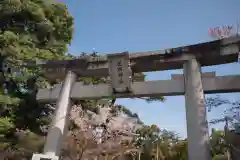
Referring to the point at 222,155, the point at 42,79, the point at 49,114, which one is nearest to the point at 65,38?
the point at 42,79

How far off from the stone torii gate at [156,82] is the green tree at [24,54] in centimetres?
235

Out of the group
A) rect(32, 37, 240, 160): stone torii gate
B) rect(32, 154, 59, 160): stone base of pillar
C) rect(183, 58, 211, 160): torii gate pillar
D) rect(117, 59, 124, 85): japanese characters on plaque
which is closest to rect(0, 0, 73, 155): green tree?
rect(32, 37, 240, 160): stone torii gate

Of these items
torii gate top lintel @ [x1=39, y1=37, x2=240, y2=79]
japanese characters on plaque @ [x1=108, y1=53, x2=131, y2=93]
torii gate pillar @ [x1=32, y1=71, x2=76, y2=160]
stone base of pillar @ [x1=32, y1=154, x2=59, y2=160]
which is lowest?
stone base of pillar @ [x1=32, y1=154, x2=59, y2=160]

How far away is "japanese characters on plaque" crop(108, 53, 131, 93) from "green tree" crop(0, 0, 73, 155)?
15.3 feet

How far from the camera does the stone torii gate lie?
7.47 meters

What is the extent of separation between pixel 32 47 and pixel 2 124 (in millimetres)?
4492

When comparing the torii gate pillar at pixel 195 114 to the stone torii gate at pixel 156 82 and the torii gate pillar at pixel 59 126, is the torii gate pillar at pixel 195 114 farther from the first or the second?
the torii gate pillar at pixel 59 126

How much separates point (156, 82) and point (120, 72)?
133cm

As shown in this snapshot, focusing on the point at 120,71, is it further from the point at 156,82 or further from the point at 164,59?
the point at 164,59

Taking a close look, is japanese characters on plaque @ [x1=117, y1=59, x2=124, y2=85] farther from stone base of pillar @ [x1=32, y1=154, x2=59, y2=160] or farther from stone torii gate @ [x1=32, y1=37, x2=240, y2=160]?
stone base of pillar @ [x1=32, y1=154, x2=59, y2=160]

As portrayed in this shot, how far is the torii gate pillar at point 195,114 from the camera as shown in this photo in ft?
23.0

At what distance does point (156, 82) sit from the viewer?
28.9 ft

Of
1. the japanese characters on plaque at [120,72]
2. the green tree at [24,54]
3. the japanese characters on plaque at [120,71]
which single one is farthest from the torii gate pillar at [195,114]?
the green tree at [24,54]

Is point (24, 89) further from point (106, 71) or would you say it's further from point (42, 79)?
point (106, 71)
